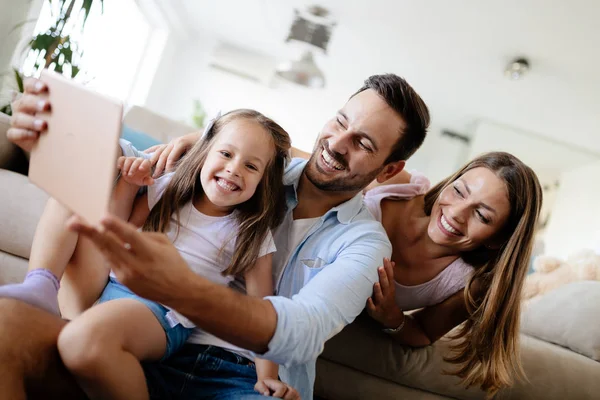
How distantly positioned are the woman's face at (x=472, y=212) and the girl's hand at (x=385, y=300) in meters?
0.24

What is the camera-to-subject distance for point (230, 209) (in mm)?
1213

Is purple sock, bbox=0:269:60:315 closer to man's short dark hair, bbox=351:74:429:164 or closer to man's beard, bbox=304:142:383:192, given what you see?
man's beard, bbox=304:142:383:192

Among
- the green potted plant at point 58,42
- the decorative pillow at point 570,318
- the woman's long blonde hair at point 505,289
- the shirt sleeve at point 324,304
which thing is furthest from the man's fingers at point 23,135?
the green potted plant at point 58,42

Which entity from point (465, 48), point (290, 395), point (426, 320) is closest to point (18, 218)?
point (290, 395)

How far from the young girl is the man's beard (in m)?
0.08

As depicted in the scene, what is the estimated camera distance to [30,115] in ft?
2.64

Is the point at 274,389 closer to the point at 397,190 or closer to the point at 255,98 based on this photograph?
the point at 397,190

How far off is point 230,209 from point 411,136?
0.49 meters

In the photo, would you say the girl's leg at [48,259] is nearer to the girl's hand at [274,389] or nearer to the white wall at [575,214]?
the girl's hand at [274,389]

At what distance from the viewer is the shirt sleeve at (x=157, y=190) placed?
1.15m

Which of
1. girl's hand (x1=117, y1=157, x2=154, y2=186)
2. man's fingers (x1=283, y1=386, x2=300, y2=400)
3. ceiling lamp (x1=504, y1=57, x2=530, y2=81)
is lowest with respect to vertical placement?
man's fingers (x1=283, y1=386, x2=300, y2=400)

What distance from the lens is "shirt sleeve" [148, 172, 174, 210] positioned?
1.15 meters

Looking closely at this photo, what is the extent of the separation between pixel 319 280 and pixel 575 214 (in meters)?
5.98

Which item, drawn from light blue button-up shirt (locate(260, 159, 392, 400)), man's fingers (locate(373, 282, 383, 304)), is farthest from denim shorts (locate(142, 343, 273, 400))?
man's fingers (locate(373, 282, 383, 304))
